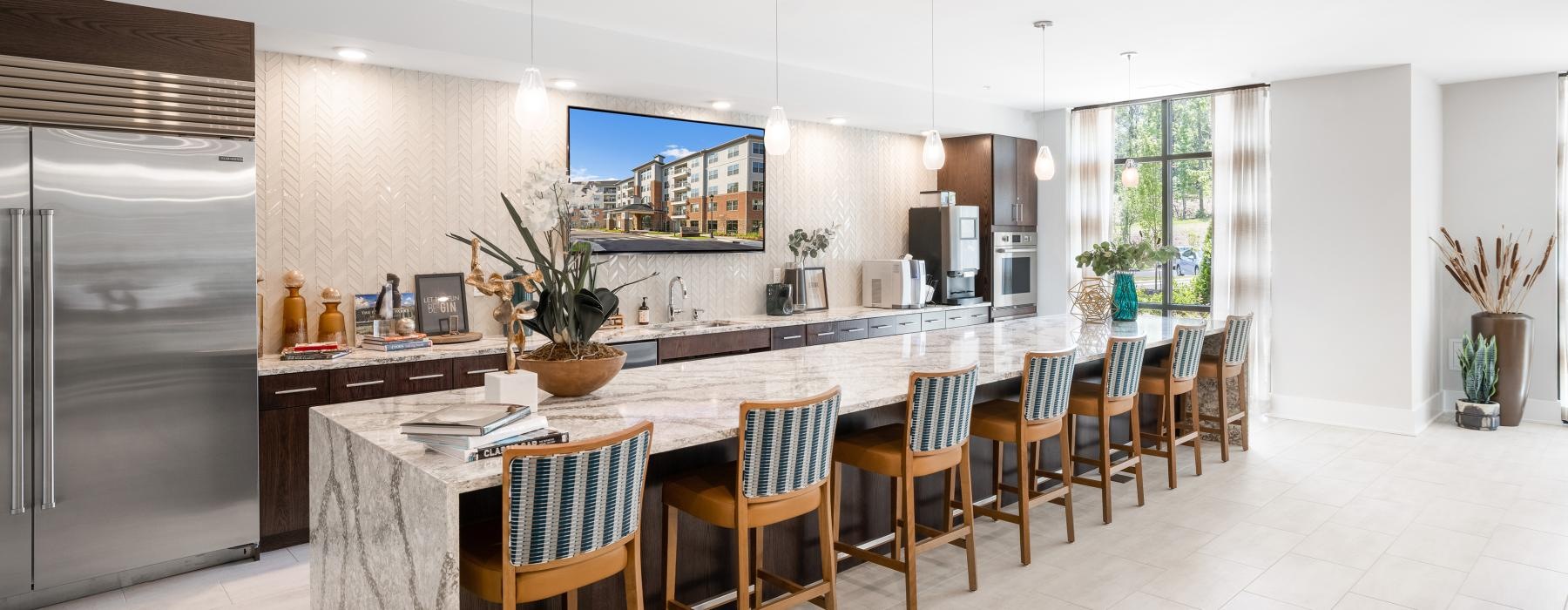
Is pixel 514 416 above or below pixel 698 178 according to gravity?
below

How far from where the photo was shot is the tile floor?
11.1 feet

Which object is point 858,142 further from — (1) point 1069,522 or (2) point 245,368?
Result: (2) point 245,368

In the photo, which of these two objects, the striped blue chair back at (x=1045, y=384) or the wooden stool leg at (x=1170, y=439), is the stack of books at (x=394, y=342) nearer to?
the striped blue chair back at (x=1045, y=384)

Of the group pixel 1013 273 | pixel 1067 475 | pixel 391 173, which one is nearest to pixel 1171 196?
pixel 1013 273

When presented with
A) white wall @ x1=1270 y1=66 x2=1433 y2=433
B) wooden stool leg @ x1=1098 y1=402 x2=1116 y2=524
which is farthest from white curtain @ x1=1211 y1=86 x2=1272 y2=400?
wooden stool leg @ x1=1098 y1=402 x2=1116 y2=524

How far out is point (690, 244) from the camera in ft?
19.9

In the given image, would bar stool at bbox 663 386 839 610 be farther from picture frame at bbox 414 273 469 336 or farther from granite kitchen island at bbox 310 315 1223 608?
picture frame at bbox 414 273 469 336

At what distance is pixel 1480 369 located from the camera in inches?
248

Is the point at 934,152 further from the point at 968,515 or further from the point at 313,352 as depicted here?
the point at 313,352

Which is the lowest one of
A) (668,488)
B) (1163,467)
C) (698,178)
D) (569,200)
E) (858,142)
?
(1163,467)

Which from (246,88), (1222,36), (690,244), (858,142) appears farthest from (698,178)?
(1222,36)

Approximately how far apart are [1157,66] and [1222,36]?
822mm

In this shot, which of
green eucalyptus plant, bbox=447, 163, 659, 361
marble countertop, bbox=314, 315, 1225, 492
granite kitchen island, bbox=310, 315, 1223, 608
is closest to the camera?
granite kitchen island, bbox=310, 315, 1223, 608

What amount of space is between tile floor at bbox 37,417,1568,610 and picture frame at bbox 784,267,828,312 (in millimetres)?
2629
